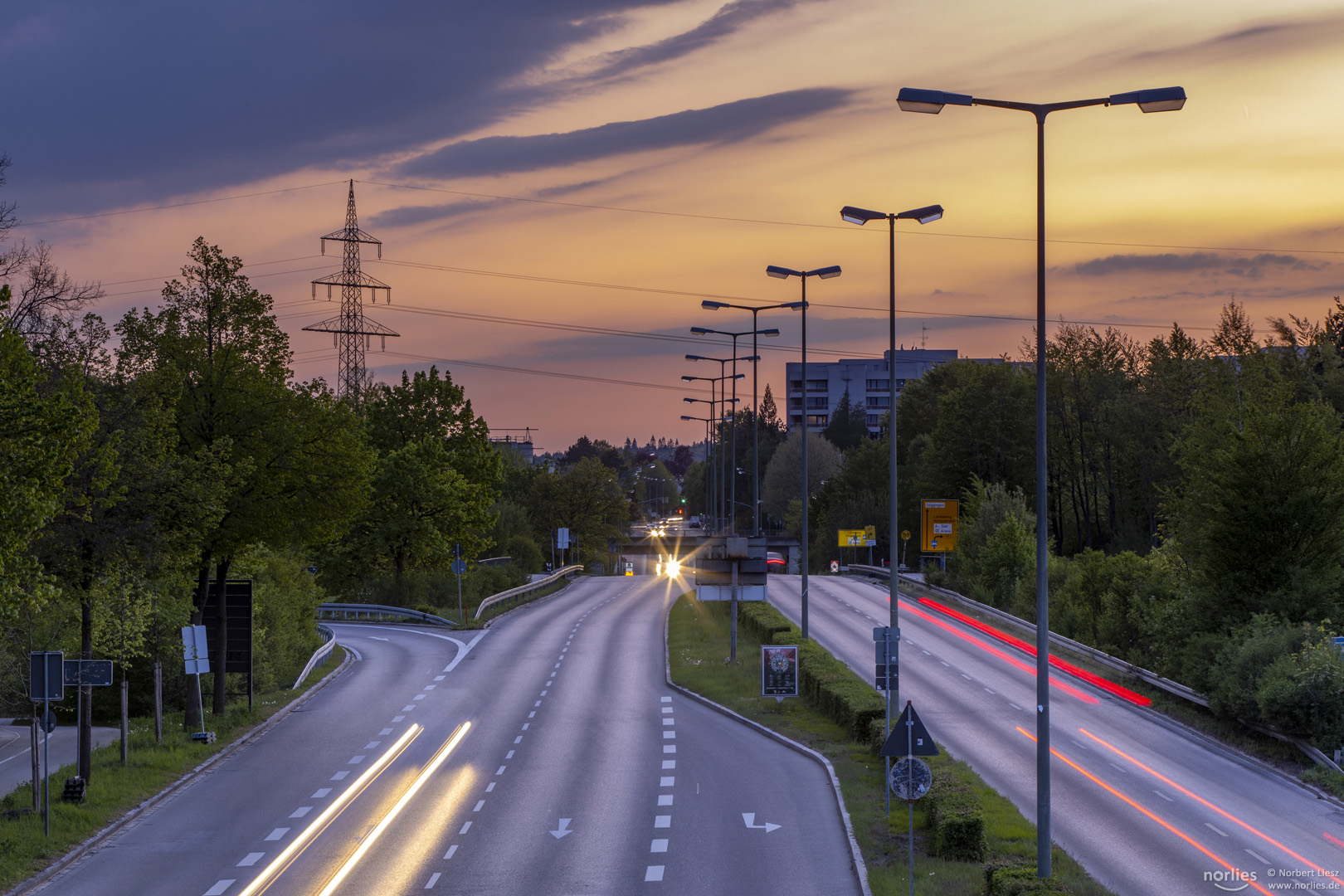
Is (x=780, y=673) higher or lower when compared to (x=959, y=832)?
higher

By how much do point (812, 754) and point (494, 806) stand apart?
820 centimetres

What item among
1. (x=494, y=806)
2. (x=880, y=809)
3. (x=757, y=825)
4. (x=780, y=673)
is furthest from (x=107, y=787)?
(x=780, y=673)

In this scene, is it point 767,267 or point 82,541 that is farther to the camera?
point 767,267

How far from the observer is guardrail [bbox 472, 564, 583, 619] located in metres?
63.3

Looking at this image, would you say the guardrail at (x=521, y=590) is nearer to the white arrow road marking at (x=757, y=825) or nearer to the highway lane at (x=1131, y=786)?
the highway lane at (x=1131, y=786)

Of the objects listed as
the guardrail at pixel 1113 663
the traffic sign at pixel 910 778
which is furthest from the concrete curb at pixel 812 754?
the guardrail at pixel 1113 663

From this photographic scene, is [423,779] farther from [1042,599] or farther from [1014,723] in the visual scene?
[1014,723]

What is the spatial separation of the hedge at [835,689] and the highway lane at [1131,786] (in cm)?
231

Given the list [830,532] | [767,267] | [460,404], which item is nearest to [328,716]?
[767,267]

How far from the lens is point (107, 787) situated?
2433 centimetres

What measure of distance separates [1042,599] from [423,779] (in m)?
14.6

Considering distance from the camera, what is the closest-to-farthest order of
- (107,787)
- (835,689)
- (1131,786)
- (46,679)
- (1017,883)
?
(1017,883), (46,679), (107,787), (1131,786), (835,689)

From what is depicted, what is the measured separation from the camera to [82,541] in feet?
74.5

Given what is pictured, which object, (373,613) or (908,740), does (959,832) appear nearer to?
(908,740)
